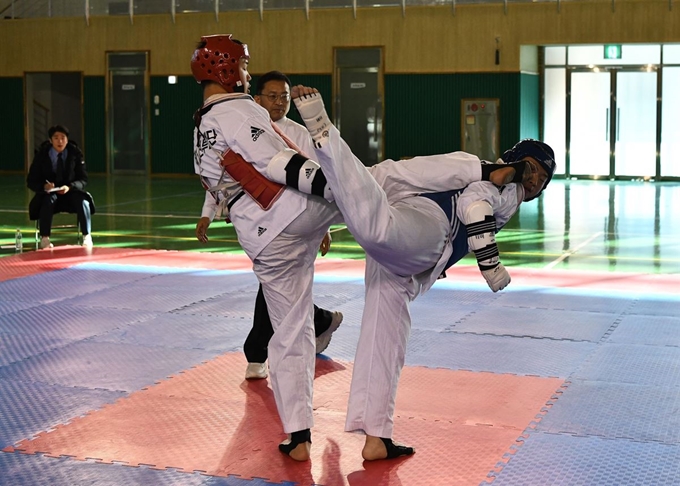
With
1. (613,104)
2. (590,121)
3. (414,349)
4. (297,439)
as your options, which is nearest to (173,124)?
(590,121)

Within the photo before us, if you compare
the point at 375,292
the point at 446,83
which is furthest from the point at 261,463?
the point at 446,83

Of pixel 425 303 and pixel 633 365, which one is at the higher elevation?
pixel 425 303

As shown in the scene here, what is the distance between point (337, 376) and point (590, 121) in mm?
19387

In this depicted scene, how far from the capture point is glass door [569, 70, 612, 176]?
79.2ft

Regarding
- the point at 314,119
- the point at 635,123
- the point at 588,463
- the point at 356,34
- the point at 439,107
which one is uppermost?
the point at 356,34

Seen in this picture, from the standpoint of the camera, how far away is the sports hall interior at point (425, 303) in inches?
195

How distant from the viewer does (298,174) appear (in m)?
4.57

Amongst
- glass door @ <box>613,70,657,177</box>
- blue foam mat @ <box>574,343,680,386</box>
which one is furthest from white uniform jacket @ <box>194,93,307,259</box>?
glass door @ <box>613,70,657,177</box>

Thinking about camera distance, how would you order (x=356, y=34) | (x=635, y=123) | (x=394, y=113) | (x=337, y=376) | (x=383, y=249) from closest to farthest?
(x=383, y=249) < (x=337, y=376) < (x=635, y=123) < (x=356, y=34) < (x=394, y=113)

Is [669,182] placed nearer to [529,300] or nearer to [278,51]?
[278,51]

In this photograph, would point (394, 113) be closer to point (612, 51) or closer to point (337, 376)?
point (612, 51)

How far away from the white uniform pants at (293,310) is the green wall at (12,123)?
2507 cm

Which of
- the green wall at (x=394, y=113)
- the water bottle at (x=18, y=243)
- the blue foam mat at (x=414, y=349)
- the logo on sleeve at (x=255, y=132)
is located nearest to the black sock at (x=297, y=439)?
the blue foam mat at (x=414, y=349)

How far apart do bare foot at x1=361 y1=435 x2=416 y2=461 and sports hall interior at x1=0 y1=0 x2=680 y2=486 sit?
5cm
